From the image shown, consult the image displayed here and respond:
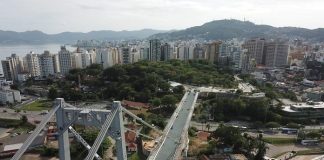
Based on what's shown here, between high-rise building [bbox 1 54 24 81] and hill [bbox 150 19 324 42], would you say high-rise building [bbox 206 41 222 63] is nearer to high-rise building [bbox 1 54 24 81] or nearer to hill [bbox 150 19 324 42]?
high-rise building [bbox 1 54 24 81]

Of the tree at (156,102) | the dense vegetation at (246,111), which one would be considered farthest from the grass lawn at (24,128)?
the dense vegetation at (246,111)

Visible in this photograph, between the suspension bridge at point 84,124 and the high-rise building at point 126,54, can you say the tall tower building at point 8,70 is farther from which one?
the suspension bridge at point 84,124

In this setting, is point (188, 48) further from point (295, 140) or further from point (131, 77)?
point (295, 140)

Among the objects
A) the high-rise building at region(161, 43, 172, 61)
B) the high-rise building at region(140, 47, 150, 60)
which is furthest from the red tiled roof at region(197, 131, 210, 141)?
the high-rise building at region(140, 47, 150, 60)

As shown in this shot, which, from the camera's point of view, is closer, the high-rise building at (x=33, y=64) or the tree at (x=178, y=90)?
the tree at (x=178, y=90)

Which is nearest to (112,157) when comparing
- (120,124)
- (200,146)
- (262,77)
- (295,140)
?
(200,146)

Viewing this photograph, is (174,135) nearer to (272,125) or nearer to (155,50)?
(272,125)

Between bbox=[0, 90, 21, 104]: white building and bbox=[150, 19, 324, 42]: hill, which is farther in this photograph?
bbox=[150, 19, 324, 42]: hill
